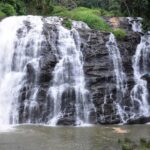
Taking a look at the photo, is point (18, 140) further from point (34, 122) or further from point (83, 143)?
point (34, 122)

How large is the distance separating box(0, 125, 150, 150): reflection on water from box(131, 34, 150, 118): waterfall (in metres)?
2.36

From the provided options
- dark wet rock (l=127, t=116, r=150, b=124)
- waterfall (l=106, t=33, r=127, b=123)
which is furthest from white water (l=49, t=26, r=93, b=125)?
dark wet rock (l=127, t=116, r=150, b=124)

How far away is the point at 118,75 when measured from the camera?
2380 cm

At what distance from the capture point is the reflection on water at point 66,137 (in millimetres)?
15172

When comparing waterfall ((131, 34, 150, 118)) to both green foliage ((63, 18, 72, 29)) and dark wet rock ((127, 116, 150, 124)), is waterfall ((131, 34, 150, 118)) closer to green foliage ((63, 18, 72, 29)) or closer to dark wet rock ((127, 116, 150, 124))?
dark wet rock ((127, 116, 150, 124))

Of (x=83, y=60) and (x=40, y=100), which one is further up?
(x=83, y=60)

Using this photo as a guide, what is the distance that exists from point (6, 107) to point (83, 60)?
489cm

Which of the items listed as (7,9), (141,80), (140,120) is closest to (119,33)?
(141,80)

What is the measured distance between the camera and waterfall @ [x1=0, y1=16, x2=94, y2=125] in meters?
21.7

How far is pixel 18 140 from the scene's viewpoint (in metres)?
16.1

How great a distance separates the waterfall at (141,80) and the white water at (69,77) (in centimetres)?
256

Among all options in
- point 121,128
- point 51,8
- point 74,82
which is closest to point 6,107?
point 74,82

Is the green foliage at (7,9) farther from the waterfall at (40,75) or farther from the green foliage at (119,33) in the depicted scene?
the green foliage at (119,33)

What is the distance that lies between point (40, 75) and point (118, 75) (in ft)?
13.8
